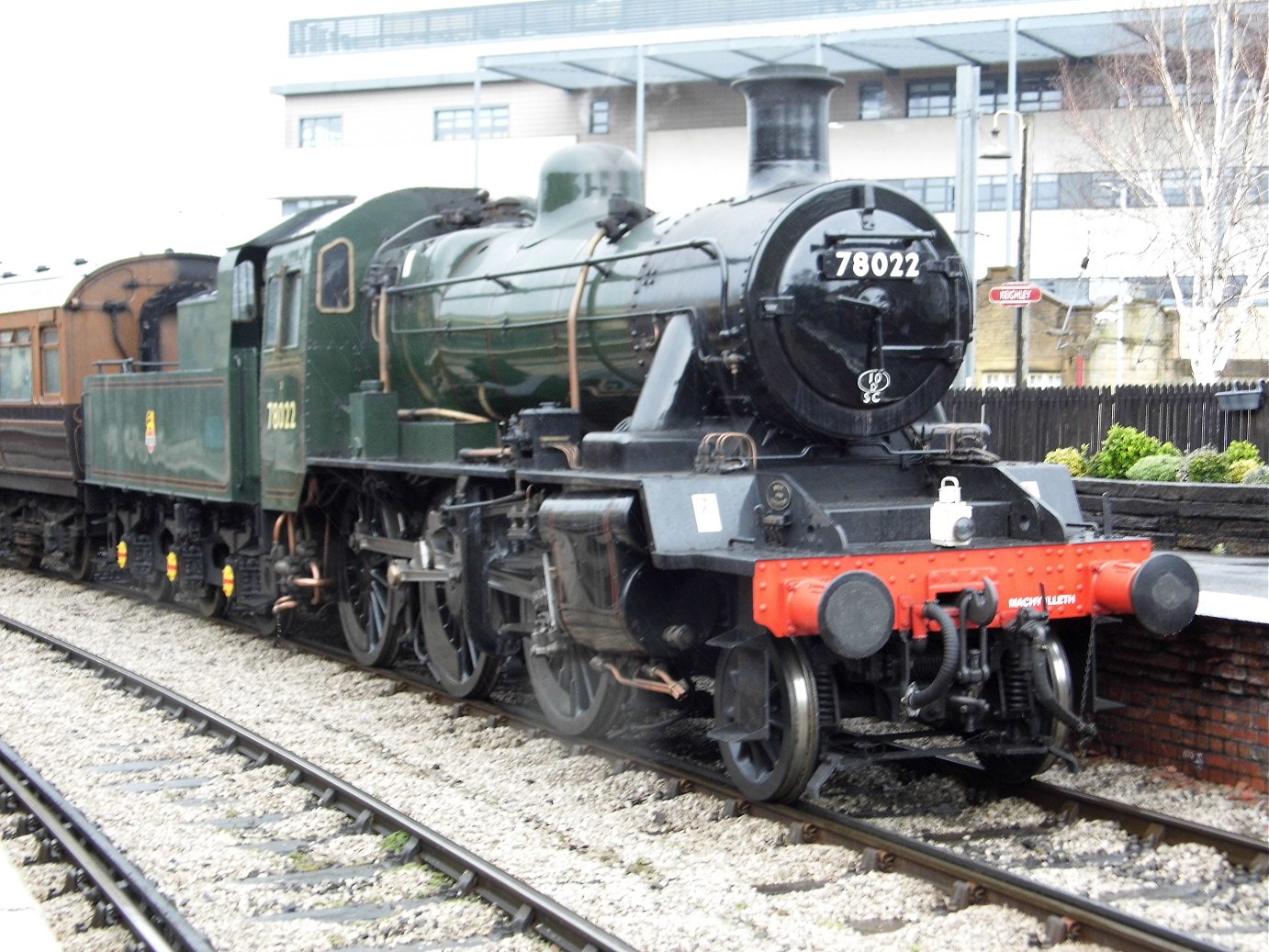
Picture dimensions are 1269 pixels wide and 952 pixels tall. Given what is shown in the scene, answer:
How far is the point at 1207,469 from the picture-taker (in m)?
11.8

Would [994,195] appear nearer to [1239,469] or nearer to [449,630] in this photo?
[1239,469]

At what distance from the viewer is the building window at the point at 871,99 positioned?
3769 cm

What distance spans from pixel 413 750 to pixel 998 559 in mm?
3467

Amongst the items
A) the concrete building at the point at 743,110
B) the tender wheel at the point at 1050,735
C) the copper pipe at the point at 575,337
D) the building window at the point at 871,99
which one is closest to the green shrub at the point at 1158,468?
the tender wheel at the point at 1050,735

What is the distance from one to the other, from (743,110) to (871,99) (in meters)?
3.41

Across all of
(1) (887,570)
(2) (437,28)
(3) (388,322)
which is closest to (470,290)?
(3) (388,322)

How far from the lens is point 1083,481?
10.9 m

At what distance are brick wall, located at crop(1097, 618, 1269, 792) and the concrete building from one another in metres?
19.9

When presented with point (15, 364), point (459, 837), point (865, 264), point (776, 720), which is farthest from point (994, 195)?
point (459, 837)

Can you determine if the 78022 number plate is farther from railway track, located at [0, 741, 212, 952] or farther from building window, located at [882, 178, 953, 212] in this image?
building window, located at [882, 178, 953, 212]

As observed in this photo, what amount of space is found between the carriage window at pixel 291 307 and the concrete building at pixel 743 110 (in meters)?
17.9

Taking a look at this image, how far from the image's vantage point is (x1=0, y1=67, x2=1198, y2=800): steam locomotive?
21.1 ft

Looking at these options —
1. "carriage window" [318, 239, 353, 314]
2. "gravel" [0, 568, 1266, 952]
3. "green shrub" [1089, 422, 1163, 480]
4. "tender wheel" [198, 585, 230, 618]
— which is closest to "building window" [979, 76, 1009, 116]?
"green shrub" [1089, 422, 1163, 480]

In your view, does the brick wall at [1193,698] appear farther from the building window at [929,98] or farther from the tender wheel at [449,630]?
the building window at [929,98]
